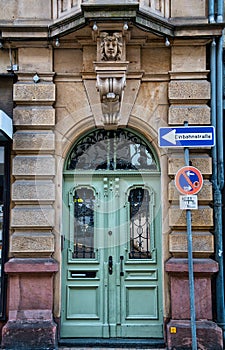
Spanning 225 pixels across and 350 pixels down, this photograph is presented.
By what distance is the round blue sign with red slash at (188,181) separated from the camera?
639cm

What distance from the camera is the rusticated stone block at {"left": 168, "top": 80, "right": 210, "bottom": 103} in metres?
7.63

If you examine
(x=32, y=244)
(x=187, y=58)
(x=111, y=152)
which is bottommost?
(x=32, y=244)

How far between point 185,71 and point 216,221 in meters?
2.59

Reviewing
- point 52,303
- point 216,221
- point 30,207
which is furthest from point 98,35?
point 52,303

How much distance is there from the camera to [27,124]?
300 inches

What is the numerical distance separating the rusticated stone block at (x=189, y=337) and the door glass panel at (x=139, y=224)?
1.27 meters

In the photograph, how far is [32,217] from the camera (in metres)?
7.41

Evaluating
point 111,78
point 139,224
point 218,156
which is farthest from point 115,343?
point 111,78

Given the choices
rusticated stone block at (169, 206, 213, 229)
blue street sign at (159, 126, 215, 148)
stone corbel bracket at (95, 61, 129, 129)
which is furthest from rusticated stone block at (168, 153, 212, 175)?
stone corbel bracket at (95, 61, 129, 129)

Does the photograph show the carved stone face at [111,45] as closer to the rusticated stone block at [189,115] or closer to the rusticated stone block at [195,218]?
the rusticated stone block at [189,115]

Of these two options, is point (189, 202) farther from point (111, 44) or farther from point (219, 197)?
point (111, 44)

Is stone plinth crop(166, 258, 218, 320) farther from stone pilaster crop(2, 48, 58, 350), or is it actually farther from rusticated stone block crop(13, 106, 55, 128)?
rusticated stone block crop(13, 106, 55, 128)

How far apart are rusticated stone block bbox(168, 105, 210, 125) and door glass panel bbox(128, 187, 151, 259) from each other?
1326 millimetres

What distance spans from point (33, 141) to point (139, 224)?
2.30 meters
